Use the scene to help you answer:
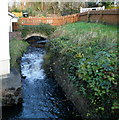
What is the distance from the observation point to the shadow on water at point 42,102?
511 cm

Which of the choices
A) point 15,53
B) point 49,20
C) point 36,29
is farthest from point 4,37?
point 49,20

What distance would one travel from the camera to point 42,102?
589 cm

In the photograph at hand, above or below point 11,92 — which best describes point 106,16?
above

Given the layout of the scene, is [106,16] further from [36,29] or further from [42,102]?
[36,29]

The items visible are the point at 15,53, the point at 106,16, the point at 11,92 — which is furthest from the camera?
the point at 15,53

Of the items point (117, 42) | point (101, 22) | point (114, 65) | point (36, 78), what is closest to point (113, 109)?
point (114, 65)

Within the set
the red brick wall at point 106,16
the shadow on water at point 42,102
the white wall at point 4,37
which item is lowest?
the shadow on water at point 42,102

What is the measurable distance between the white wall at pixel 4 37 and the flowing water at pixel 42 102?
1345 mm

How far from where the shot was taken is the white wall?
5.35 meters

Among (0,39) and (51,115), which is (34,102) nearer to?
(51,115)

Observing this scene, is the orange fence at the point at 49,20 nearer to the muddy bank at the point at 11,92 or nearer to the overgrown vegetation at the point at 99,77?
the overgrown vegetation at the point at 99,77

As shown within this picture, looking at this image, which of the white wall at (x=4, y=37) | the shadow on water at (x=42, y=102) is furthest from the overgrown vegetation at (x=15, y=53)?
the white wall at (x=4, y=37)

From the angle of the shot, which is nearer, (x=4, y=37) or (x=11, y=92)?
(x=11, y=92)

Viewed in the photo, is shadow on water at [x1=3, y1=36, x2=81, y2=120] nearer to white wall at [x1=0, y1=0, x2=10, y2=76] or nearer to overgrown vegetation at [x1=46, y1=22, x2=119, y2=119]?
overgrown vegetation at [x1=46, y1=22, x2=119, y2=119]
